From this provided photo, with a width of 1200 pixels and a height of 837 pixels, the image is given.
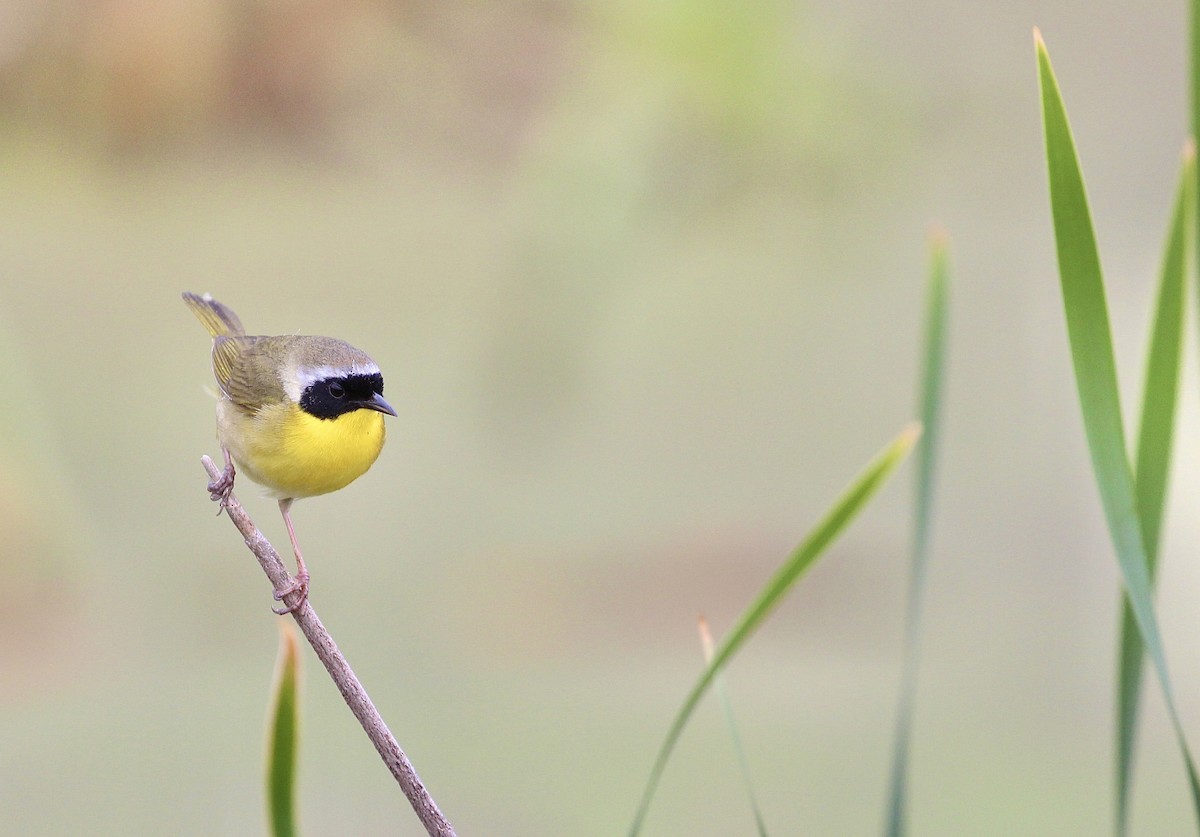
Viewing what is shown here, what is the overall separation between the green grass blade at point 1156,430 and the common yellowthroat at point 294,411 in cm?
22

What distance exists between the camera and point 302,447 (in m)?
0.34

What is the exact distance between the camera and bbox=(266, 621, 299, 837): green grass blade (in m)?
0.22

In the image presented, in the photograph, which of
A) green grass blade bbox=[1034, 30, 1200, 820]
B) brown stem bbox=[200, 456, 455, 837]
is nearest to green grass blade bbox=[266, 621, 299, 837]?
brown stem bbox=[200, 456, 455, 837]

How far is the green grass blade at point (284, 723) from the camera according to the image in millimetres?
220

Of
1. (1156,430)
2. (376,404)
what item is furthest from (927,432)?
(376,404)

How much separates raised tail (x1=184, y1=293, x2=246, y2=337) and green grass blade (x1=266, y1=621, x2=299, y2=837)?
21 centimetres

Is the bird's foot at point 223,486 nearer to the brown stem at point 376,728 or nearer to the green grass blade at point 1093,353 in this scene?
the brown stem at point 376,728

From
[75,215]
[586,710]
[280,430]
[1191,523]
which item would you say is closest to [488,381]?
[586,710]

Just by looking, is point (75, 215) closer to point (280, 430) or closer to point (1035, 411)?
point (1035, 411)

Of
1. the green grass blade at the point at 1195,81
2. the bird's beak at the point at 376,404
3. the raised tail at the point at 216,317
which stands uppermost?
the green grass blade at the point at 1195,81

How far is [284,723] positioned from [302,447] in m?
0.14

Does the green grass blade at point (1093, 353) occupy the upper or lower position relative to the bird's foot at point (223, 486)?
upper

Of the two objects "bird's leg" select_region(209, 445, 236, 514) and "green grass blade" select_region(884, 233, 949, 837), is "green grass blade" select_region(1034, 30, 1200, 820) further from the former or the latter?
"bird's leg" select_region(209, 445, 236, 514)

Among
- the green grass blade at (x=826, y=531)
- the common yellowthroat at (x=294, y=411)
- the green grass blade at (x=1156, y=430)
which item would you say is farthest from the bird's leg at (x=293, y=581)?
the green grass blade at (x=1156, y=430)
